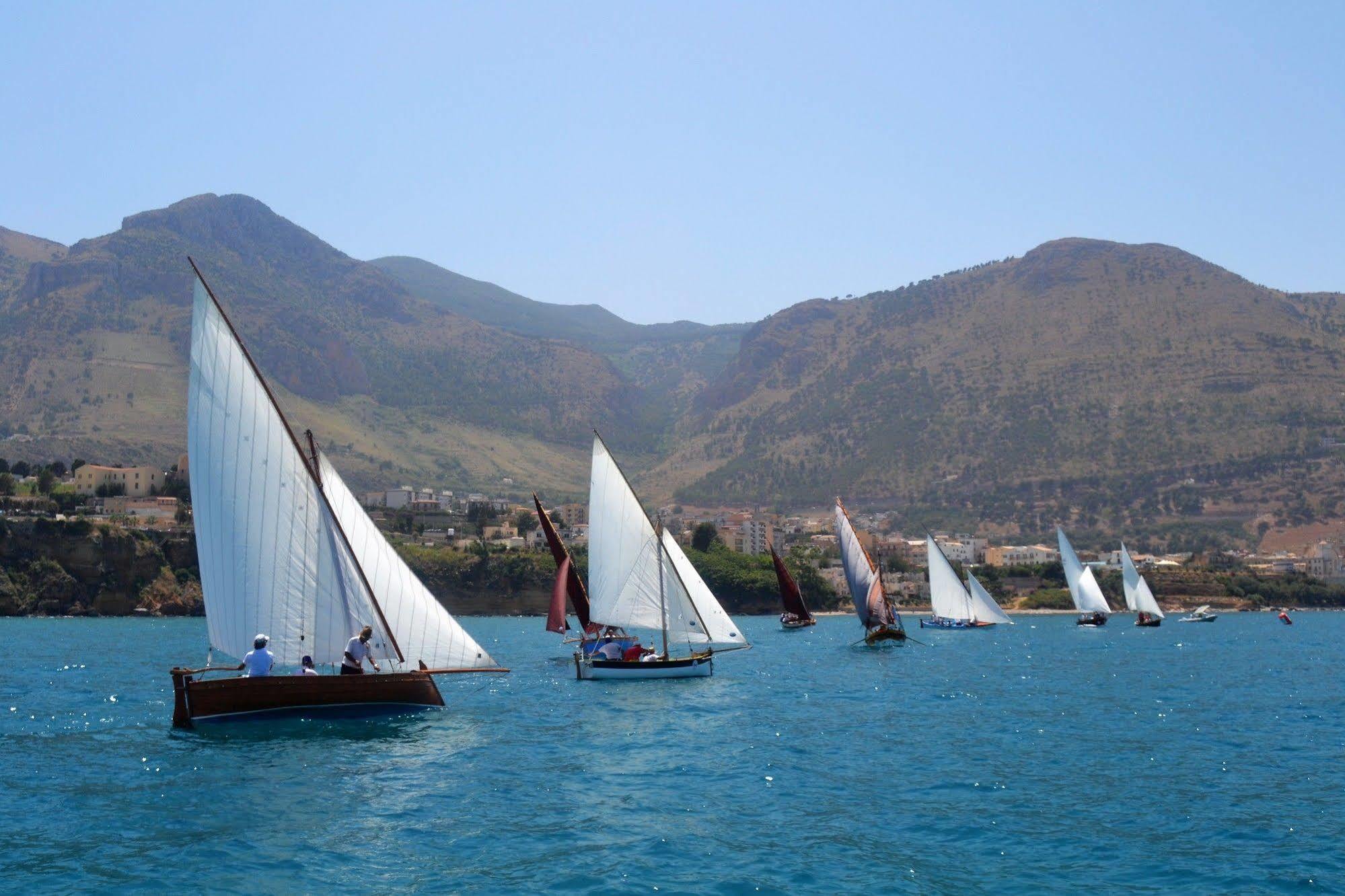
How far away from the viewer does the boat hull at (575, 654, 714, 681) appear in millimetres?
51312

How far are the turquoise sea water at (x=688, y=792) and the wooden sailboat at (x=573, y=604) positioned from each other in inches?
154

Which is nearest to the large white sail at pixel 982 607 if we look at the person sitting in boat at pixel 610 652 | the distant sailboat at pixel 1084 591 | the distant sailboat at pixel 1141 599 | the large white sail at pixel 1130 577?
the distant sailboat at pixel 1084 591

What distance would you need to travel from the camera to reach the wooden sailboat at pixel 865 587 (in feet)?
248

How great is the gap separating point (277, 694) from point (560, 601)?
1053 inches

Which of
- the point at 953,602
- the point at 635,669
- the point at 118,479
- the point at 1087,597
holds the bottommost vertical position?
the point at 635,669

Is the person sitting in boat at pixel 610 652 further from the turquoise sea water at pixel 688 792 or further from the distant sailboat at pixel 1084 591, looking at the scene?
the distant sailboat at pixel 1084 591

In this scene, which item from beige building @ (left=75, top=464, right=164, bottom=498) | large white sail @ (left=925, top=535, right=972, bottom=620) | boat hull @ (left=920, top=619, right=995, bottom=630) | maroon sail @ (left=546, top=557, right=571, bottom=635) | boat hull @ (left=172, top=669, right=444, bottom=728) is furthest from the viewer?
beige building @ (left=75, top=464, right=164, bottom=498)

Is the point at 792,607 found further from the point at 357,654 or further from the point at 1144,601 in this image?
the point at 357,654

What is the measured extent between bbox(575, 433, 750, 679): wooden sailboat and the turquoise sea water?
0.89 meters

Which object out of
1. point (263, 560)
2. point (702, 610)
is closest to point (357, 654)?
point (263, 560)

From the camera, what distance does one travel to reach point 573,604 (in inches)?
2616

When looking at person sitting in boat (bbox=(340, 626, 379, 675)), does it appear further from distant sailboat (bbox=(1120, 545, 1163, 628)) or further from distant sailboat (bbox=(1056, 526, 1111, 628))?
distant sailboat (bbox=(1120, 545, 1163, 628))

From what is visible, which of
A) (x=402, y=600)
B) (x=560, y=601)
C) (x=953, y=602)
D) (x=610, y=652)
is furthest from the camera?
(x=953, y=602)

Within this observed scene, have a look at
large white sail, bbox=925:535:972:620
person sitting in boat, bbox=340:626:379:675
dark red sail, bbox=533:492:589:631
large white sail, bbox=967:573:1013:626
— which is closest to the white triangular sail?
large white sail, bbox=967:573:1013:626
